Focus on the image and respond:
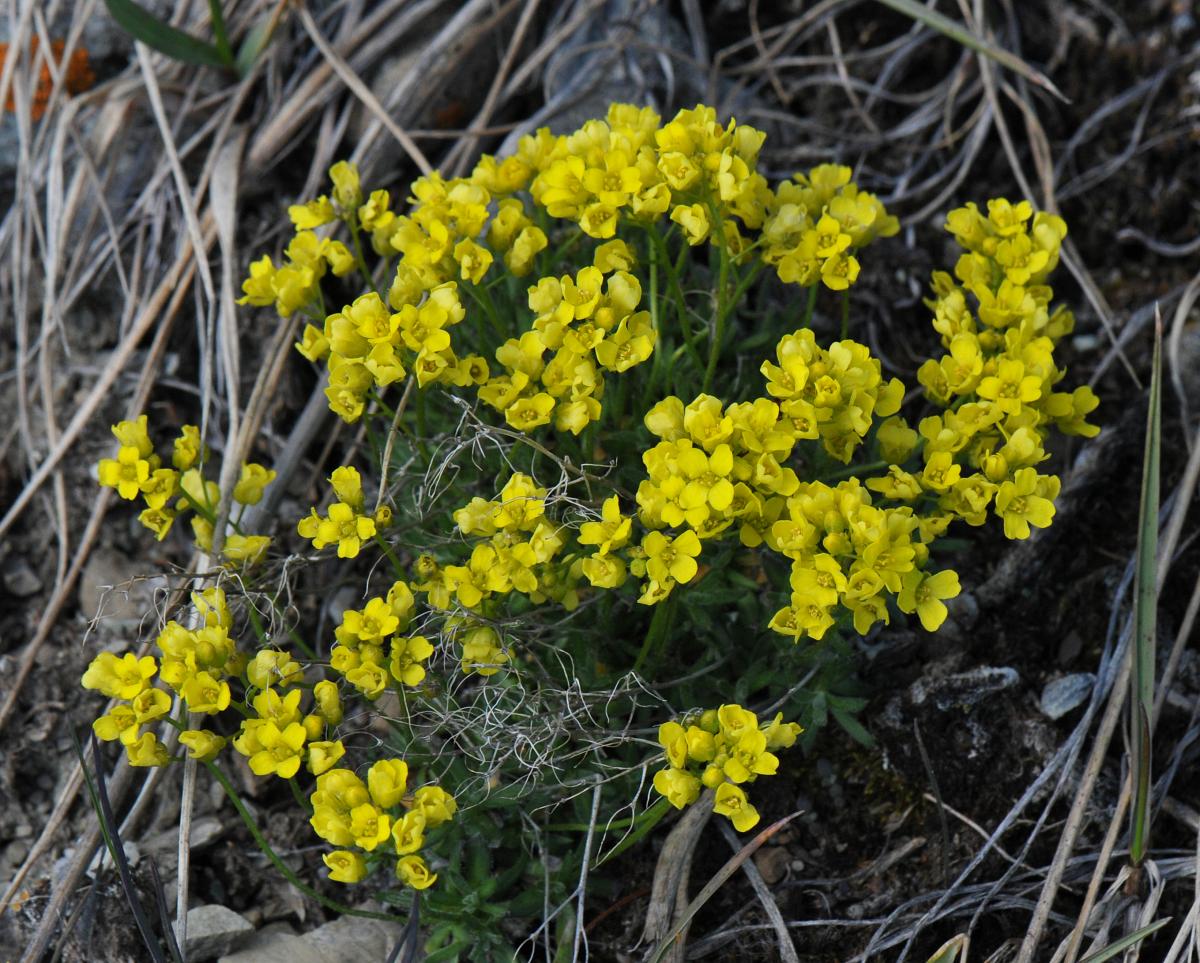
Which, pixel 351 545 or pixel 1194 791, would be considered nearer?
pixel 351 545

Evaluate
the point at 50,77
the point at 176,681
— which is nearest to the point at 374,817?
the point at 176,681

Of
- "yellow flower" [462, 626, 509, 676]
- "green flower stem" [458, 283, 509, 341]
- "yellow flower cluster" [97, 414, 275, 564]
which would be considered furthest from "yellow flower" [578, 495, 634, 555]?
"yellow flower cluster" [97, 414, 275, 564]

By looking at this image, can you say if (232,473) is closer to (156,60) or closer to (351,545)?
(351,545)

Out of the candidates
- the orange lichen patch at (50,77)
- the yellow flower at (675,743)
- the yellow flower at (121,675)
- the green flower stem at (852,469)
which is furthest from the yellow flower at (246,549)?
the orange lichen patch at (50,77)

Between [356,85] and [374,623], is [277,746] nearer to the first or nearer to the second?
[374,623]

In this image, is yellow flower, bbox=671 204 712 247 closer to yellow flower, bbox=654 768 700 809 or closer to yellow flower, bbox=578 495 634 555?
yellow flower, bbox=578 495 634 555

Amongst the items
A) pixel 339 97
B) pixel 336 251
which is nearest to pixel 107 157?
pixel 339 97
